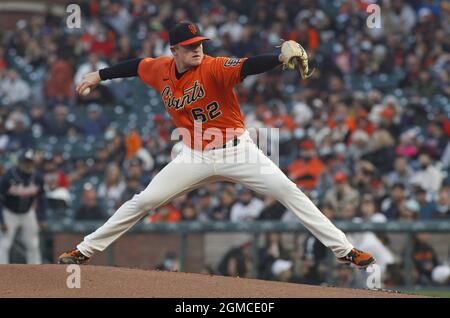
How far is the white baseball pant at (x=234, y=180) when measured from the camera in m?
6.52

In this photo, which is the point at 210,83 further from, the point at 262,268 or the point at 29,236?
the point at 29,236

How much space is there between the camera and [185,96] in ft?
21.8

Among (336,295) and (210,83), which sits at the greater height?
(210,83)

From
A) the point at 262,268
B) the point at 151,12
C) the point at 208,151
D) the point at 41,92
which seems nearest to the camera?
the point at 208,151

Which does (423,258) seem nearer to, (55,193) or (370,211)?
(370,211)

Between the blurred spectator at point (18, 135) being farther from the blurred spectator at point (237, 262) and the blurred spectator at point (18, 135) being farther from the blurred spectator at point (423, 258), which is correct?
the blurred spectator at point (423, 258)

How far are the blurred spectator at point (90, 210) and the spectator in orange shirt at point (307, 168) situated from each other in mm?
2523

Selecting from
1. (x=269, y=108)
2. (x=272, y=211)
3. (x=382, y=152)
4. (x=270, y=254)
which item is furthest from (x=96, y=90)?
(x=270, y=254)

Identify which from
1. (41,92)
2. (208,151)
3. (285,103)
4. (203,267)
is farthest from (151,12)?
(208,151)

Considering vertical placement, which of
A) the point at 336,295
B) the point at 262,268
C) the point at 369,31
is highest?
the point at 369,31

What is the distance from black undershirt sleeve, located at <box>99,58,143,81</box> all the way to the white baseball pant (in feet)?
2.54

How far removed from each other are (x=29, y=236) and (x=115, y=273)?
18.5 feet

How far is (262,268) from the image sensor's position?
1098cm
